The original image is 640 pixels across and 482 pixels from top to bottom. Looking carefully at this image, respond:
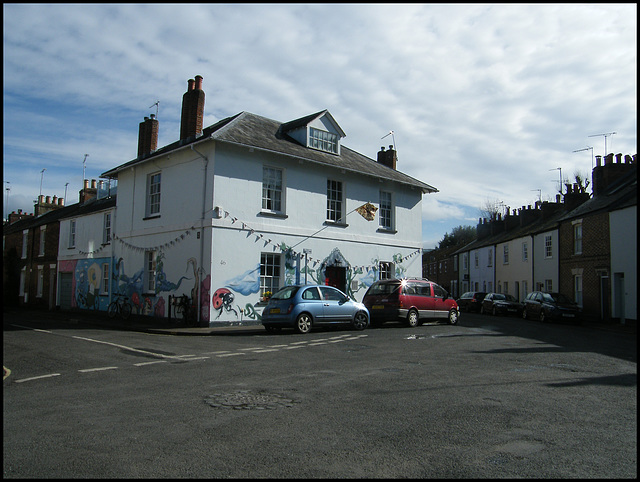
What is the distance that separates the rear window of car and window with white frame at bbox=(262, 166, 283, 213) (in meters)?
4.91

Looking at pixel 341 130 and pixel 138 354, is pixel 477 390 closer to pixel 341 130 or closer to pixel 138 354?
pixel 138 354

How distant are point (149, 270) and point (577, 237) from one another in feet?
78.1

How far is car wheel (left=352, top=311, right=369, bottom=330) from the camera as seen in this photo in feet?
57.9

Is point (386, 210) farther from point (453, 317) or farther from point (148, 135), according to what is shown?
point (148, 135)

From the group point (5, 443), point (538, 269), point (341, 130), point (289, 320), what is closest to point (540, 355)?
point (289, 320)

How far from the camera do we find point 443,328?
19.0 meters

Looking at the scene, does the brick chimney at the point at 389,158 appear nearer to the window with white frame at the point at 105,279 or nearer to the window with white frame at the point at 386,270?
the window with white frame at the point at 386,270

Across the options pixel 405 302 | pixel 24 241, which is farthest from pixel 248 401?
pixel 24 241

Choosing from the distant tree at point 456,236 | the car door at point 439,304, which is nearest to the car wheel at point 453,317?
the car door at point 439,304

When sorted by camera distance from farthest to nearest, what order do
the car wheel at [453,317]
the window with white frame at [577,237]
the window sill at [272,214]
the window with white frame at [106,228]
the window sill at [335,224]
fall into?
the window with white frame at [577,237], the window with white frame at [106,228], the window sill at [335,224], the car wheel at [453,317], the window sill at [272,214]

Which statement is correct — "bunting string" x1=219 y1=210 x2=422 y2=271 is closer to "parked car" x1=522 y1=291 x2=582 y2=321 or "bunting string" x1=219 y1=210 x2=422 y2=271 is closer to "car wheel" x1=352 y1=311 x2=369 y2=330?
"car wheel" x1=352 y1=311 x2=369 y2=330

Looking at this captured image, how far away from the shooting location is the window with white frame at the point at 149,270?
21688 mm

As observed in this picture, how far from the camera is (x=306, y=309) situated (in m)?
16.1

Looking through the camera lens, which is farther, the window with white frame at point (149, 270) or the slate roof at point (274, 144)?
the window with white frame at point (149, 270)
